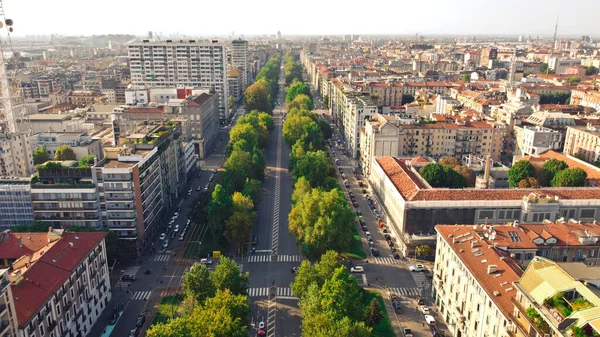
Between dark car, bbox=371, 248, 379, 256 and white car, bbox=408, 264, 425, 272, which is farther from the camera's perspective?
dark car, bbox=371, 248, 379, 256

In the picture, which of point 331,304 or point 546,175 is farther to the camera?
point 546,175

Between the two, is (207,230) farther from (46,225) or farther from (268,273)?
(46,225)

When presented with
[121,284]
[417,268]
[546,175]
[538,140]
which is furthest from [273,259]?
[538,140]

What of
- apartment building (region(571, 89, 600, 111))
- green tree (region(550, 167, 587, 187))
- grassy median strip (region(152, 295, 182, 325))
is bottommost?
grassy median strip (region(152, 295, 182, 325))

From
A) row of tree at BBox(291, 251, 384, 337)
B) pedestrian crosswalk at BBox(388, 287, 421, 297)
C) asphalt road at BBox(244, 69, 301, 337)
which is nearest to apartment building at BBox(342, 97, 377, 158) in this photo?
asphalt road at BBox(244, 69, 301, 337)

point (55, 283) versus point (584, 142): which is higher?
point (584, 142)

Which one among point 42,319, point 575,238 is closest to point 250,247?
point 42,319

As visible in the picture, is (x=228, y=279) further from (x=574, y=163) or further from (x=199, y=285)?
(x=574, y=163)

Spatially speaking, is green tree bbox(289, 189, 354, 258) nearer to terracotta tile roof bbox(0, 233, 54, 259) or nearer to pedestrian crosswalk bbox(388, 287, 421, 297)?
pedestrian crosswalk bbox(388, 287, 421, 297)
